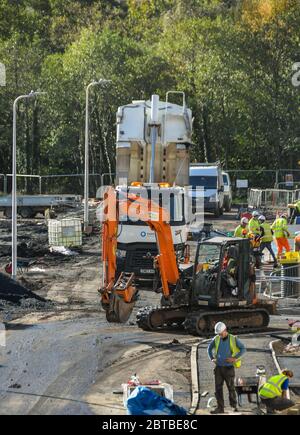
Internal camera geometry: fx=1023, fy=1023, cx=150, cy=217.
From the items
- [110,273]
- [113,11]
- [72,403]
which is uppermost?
[113,11]

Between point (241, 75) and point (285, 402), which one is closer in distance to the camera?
point (285, 402)

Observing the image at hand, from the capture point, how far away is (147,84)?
6650 centimetres

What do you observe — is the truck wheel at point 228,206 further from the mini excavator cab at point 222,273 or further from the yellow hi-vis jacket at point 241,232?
the mini excavator cab at point 222,273

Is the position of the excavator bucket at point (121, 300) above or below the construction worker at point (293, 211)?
below

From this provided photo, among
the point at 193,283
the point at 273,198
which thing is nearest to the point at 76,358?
the point at 193,283

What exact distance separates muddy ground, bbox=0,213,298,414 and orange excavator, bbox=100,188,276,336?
46 centimetres

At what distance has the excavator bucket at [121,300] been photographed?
21.7 meters

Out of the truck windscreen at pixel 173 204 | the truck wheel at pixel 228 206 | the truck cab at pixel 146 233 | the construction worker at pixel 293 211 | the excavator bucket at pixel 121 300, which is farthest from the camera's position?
the truck wheel at pixel 228 206

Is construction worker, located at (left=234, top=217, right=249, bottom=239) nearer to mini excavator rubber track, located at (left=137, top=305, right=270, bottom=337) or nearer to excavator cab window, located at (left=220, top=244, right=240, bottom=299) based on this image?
mini excavator rubber track, located at (left=137, top=305, right=270, bottom=337)

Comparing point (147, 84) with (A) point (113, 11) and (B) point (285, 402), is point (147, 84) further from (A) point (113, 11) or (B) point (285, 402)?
(B) point (285, 402)

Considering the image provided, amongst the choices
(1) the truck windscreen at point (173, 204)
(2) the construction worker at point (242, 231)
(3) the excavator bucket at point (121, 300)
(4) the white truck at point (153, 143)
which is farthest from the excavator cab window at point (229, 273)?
(4) the white truck at point (153, 143)

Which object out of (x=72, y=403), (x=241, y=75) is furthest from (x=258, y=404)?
(x=241, y=75)

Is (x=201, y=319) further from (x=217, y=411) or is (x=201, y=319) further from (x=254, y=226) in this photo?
(x=254, y=226)
